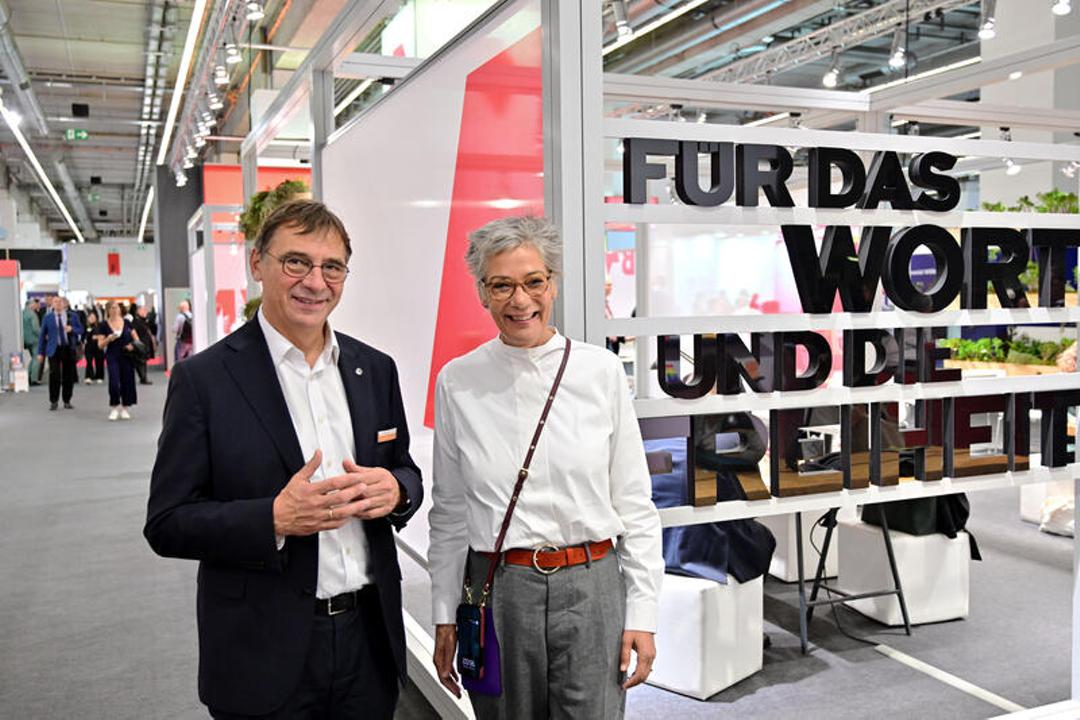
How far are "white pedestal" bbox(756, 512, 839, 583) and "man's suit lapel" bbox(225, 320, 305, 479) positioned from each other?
343 centimetres

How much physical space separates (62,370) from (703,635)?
480 inches

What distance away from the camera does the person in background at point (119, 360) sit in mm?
11148

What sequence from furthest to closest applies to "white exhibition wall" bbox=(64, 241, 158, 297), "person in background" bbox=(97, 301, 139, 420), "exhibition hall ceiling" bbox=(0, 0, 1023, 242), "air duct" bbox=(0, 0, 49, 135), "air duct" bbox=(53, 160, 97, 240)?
"white exhibition wall" bbox=(64, 241, 158, 297)
"air duct" bbox=(53, 160, 97, 240)
"person in background" bbox=(97, 301, 139, 420)
"air duct" bbox=(0, 0, 49, 135)
"exhibition hall ceiling" bbox=(0, 0, 1023, 242)

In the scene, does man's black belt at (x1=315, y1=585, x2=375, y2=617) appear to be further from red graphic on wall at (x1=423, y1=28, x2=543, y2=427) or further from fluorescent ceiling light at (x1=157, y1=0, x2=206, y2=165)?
fluorescent ceiling light at (x1=157, y1=0, x2=206, y2=165)

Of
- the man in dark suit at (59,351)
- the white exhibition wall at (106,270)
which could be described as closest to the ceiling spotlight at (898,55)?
the man in dark suit at (59,351)

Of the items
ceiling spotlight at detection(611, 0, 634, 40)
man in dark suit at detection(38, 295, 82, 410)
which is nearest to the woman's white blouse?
ceiling spotlight at detection(611, 0, 634, 40)

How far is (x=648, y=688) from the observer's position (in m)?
3.51

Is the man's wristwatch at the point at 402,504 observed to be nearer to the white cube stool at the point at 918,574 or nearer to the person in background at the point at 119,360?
the white cube stool at the point at 918,574

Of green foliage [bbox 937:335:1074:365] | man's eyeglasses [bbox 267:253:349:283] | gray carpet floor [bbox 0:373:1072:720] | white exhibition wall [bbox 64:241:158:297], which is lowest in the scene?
gray carpet floor [bbox 0:373:1072:720]

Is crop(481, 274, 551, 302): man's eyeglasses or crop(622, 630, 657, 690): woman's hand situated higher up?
crop(481, 274, 551, 302): man's eyeglasses

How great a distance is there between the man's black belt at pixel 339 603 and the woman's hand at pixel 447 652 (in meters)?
0.22

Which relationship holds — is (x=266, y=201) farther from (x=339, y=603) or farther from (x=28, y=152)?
(x=28, y=152)

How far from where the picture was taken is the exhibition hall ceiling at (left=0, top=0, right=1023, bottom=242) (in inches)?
372

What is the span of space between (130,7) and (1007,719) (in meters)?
11.9
